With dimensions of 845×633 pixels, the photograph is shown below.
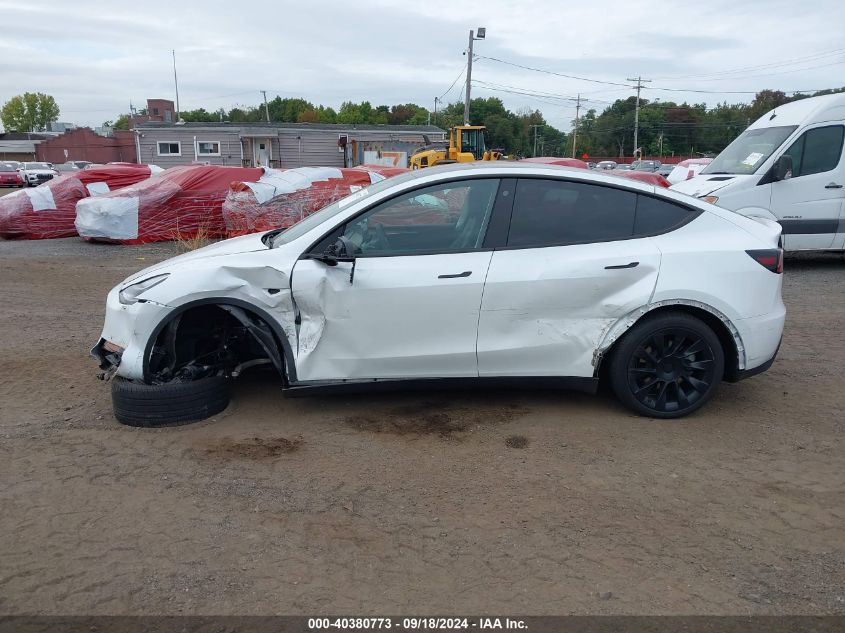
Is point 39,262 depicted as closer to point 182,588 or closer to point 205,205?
point 205,205

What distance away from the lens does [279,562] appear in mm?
3158

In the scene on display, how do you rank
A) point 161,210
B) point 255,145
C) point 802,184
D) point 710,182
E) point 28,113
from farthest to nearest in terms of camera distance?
point 28,113 < point 255,145 < point 161,210 < point 710,182 < point 802,184

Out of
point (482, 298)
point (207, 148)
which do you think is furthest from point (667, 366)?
point (207, 148)

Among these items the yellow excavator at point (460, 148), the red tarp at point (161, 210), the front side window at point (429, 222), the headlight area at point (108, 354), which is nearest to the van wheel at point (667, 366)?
the front side window at point (429, 222)

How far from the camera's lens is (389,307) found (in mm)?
4418

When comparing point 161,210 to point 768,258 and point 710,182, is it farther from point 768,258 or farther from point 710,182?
point 768,258

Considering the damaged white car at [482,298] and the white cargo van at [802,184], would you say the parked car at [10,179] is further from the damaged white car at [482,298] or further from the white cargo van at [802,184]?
the damaged white car at [482,298]

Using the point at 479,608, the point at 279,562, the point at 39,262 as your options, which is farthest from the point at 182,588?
the point at 39,262

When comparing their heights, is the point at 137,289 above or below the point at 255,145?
below

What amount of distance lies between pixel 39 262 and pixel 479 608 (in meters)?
11.8

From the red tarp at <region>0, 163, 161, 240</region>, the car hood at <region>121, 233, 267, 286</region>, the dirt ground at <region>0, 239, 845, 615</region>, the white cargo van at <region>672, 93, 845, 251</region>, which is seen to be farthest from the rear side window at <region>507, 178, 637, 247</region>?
the red tarp at <region>0, 163, 161, 240</region>

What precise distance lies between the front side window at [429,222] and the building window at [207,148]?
42.7 metres

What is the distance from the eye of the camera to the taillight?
4.64 m

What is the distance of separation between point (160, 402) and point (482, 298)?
2191 mm
